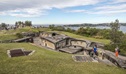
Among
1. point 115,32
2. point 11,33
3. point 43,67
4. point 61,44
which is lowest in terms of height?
point 61,44

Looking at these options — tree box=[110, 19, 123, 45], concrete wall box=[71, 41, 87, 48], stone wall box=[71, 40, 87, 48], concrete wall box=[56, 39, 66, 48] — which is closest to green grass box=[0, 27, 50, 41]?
concrete wall box=[56, 39, 66, 48]

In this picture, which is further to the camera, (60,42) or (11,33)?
(11,33)

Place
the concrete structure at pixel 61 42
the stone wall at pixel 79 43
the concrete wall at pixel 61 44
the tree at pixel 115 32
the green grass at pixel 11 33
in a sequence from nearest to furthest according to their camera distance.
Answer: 1. the tree at pixel 115 32
2. the concrete structure at pixel 61 42
3. the concrete wall at pixel 61 44
4. the stone wall at pixel 79 43
5. the green grass at pixel 11 33

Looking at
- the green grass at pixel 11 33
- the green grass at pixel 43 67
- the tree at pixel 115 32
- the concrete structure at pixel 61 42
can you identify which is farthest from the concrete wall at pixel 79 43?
the green grass at pixel 43 67

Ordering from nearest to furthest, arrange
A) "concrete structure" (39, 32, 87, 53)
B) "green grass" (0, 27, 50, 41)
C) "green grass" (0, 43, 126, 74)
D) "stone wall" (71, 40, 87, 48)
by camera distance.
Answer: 1. "green grass" (0, 43, 126, 74)
2. "concrete structure" (39, 32, 87, 53)
3. "stone wall" (71, 40, 87, 48)
4. "green grass" (0, 27, 50, 41)

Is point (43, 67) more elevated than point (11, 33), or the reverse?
point (43, 67)

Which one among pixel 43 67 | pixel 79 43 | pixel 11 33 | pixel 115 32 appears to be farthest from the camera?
pixel 11 33

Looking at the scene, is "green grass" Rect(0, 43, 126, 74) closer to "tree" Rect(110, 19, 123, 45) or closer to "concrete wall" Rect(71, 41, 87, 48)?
"tree" Rect(110, 19, 123, 45)

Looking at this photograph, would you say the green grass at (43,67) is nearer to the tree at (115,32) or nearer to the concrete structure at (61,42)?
the tree at (115,32)

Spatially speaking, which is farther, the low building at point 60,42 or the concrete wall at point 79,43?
the concrete wall at point 79,43

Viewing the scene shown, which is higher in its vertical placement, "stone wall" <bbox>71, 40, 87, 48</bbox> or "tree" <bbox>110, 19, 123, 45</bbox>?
"tree" <bbox>110, 19, 123, 45</bbox>

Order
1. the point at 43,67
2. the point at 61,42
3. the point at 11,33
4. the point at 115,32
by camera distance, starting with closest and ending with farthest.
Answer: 1. the point at 43,67
2. the point at 115,32
3. the point at 61,42
4. the point at 11,33

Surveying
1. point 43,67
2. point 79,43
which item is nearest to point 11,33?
point 79,43

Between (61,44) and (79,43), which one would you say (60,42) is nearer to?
(61,44)
